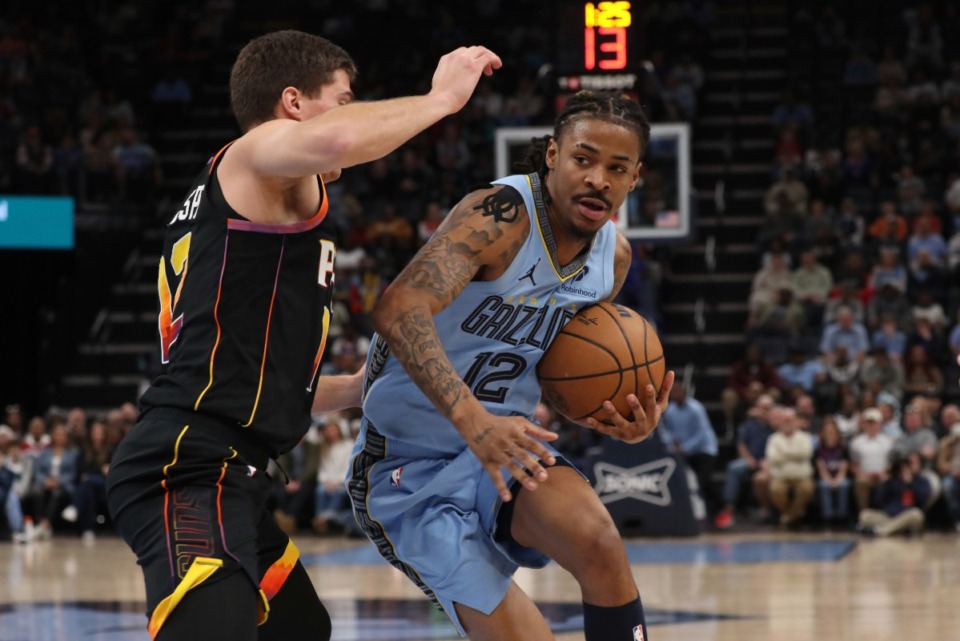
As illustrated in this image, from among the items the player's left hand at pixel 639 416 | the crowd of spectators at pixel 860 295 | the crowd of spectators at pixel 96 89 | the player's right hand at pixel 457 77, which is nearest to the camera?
the player's right hand at pixel 457 77

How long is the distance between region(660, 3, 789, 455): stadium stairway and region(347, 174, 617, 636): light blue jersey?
11.2 meters

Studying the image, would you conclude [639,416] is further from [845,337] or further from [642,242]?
[845,337]

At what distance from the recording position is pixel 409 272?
13.2 feet

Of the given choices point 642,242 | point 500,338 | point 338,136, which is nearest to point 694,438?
point 642,242

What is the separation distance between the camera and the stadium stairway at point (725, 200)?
55.0ft

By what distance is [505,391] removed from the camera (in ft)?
14.4

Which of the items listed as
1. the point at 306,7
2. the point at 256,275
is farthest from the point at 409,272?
the point at 306,7

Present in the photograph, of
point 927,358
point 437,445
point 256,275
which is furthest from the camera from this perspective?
point 927,358

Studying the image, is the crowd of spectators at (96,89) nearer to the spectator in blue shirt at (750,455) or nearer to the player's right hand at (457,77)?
the spectator in blue shirt at (750,455)

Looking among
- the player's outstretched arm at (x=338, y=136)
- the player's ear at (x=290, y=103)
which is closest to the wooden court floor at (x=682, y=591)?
the player's ear at (x=290, y=103)

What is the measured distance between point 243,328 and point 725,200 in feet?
51.5

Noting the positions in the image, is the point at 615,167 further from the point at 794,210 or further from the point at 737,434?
the point at 794,210

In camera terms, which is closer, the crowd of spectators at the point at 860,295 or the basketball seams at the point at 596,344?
the basketball seams at the point at 596,344

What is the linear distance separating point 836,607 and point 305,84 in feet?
19.3
